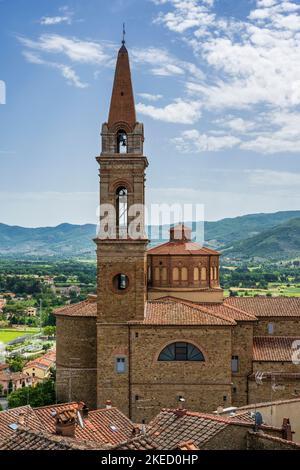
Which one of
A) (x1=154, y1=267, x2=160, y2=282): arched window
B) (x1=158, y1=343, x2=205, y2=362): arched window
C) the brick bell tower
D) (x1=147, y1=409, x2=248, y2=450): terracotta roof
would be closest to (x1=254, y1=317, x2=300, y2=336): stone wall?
(x1=154, y1=267, x2=160, y2=282): arched window

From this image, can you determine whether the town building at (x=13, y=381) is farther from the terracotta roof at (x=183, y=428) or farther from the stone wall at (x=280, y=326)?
the terracotta roof at (x=183, y=428)

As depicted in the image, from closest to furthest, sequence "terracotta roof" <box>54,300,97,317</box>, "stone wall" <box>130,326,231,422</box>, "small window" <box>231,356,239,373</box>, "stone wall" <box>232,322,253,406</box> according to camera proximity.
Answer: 1. "stone wall" <box>130,326,231,422</box>
2. "stone wall" <box>232,322,253,406</box>
3. "small window" <box>231,356,239,373</box>
4. "terracotta roof" <box>54,300,97,317</box>

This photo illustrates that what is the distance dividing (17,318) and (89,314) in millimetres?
108805

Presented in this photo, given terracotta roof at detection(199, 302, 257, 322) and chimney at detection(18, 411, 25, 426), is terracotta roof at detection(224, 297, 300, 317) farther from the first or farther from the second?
chimney at detection(18, 411, 25, 426)

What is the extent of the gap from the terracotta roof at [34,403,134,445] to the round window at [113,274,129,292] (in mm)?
7983

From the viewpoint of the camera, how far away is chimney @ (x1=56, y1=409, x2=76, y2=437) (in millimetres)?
19469

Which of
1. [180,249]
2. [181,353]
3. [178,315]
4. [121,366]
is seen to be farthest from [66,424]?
[180,249]

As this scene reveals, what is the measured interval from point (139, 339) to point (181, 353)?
2.31 meters

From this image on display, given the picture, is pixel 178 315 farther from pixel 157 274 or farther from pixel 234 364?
pixel 157 274

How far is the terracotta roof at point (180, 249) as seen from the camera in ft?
117

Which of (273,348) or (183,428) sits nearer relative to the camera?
(183,428)

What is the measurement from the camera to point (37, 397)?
3675 centimetres

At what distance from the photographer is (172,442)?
14766mm
